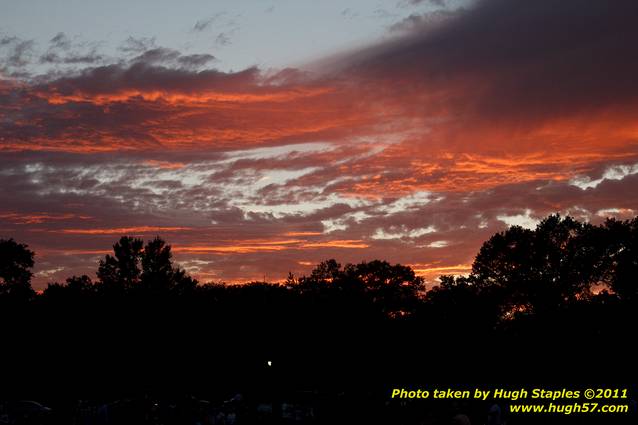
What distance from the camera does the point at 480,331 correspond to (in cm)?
7088

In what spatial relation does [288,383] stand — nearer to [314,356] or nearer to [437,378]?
[314,356]

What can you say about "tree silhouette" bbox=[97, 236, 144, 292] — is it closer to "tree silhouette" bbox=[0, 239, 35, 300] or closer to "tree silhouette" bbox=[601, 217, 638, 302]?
"tree silhouette" bbox=[0, 239, 35, 300]

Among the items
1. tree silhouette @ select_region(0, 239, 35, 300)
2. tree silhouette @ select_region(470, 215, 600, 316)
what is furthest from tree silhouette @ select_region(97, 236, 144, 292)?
tree silhouette @ select_region(470, 215, 600, 316)

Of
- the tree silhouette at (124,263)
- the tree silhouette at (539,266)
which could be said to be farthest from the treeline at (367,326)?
the tree silhouette at (124,263)

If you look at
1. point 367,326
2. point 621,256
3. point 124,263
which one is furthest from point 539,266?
point 124,263

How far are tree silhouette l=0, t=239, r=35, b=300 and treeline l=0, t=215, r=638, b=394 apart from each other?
9.10m

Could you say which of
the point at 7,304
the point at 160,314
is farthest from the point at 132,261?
the point at 160,314

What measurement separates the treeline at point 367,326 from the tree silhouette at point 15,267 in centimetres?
910

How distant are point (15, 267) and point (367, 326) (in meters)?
52.5

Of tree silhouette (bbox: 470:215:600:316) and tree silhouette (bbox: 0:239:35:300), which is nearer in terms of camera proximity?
tree silhouette (bbox: 470:215:600:316)

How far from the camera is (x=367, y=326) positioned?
239 ft

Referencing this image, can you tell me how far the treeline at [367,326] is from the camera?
207ft

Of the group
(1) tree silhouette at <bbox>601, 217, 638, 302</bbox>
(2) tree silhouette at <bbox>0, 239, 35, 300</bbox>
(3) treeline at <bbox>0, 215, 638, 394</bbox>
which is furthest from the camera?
(2) tree silhouette at <bbox>0, 239, 35, 300</bbox>

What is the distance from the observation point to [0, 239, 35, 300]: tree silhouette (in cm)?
10295
